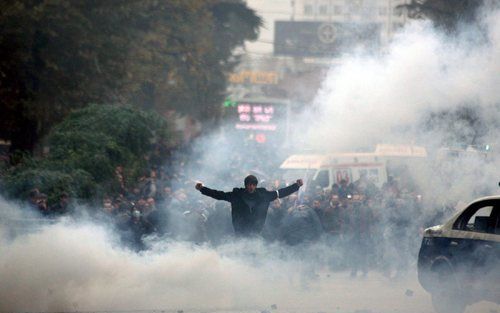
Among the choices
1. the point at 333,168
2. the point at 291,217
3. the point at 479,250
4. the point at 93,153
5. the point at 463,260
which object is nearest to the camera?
the point at 479,250

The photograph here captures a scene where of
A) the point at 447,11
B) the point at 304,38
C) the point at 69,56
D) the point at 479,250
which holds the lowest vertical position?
the point at 479,250

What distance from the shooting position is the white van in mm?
27156

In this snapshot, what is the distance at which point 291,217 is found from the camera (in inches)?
683

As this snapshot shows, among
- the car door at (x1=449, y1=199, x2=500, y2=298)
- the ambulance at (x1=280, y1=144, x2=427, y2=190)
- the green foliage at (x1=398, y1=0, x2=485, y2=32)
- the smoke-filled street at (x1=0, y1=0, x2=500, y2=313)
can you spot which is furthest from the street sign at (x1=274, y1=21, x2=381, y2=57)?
the car door at (x1=449, y1=199, x2=500, y2=298)

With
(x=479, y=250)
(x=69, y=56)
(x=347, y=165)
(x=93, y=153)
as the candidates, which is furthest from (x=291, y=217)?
(x=69, y=56)

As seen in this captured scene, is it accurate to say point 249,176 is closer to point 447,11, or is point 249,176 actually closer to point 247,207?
point 247,207

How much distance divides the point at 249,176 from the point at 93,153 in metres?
9.56

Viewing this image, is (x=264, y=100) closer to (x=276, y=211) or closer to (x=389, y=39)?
(x=389, y=39)

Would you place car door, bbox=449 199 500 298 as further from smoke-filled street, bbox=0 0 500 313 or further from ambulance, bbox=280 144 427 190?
ambulance, bbox=280 144 427 190

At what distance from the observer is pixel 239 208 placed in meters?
14.7

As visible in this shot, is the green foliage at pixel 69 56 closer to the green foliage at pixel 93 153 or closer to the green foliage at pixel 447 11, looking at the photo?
the green foliage at pixel 93 153

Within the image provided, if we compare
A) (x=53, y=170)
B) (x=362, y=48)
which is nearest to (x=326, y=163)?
(x=362, y=48)

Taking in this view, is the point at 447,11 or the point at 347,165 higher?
the point at 447,11

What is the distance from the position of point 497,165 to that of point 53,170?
8736 mm
